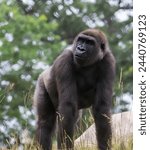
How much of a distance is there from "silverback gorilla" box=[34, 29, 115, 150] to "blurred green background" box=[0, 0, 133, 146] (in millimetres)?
5588

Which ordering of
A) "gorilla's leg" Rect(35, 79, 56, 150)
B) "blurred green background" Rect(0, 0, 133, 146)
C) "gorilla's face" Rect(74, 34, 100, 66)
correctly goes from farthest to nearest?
"blurred green background" Rect(0, 0, 133, 146) → "gorilla's leg" Rect(35, 79, 56, 150) → "gorilla's face" Rect(74, 34, 100, 66)

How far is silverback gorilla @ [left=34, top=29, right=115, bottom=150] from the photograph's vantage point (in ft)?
21.1

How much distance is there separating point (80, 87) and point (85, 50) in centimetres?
39

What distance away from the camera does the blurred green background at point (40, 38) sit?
1420cm

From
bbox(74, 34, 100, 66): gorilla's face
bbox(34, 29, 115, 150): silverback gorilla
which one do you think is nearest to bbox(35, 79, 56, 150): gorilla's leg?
bbox(34, 29, 115, 150): silverback gorilla

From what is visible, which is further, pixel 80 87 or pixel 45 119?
pixel 45 119

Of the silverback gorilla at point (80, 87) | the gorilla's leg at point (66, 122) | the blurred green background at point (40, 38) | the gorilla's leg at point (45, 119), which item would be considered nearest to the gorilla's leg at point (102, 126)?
the silverback gorilla at point (80, 87)

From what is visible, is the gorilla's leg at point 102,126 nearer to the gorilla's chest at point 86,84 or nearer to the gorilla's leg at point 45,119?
the gorilla's chest at point 86,84

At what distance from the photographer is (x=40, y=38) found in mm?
15664

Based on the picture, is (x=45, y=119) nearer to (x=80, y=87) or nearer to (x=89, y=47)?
(x=80, y=87)

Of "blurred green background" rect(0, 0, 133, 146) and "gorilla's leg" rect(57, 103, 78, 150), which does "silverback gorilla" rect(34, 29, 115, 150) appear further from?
"blurred green background" rect(0, 0, 133, 146)

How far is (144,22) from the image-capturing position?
5.38 meters

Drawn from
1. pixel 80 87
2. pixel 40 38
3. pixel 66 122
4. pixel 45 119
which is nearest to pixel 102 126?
pixel 66 122

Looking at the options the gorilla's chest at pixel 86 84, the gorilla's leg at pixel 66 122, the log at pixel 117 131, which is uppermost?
the gorilla's chest at pixel 86 84
